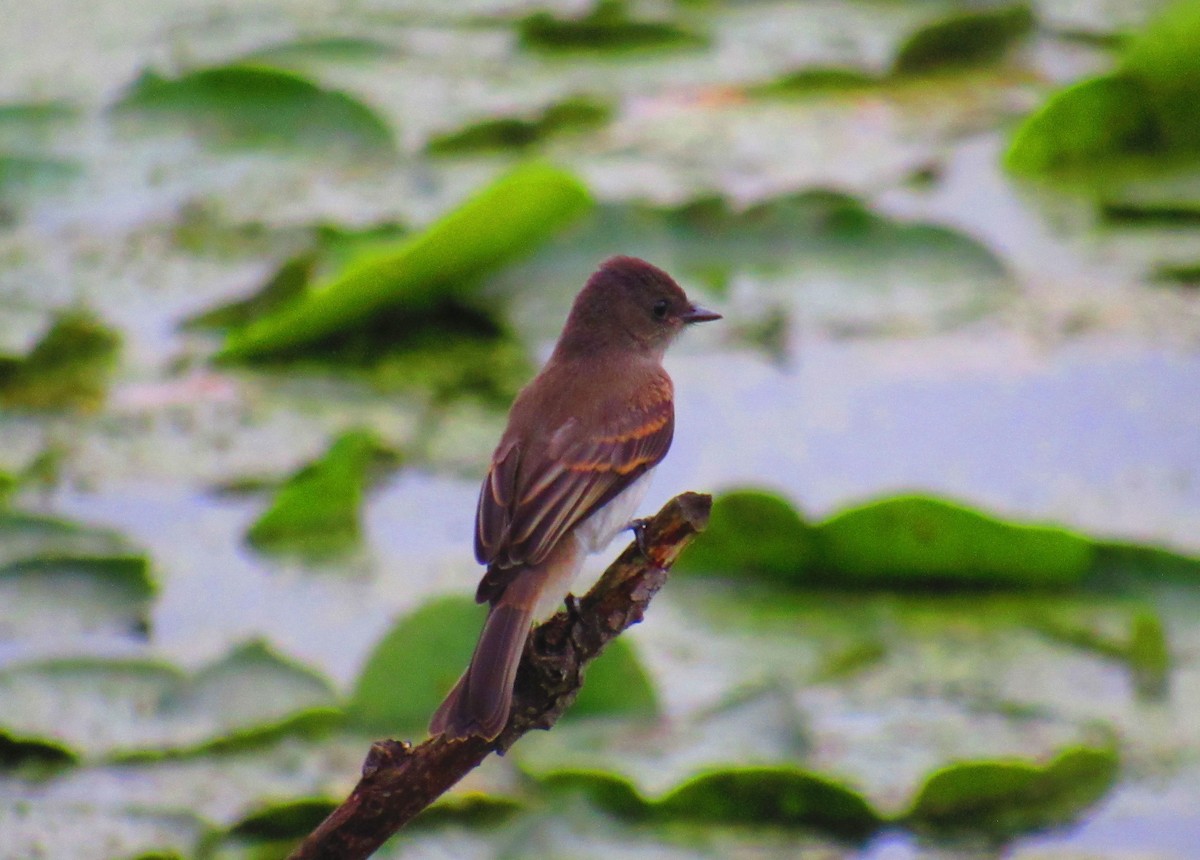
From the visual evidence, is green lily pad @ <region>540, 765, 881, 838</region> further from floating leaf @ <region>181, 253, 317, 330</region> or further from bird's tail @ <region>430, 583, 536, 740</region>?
floating leaf @ <region>181, 253, 317, 330</region>

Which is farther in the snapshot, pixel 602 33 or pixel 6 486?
pixel 602 33

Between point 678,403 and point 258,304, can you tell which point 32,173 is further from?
point 678,403

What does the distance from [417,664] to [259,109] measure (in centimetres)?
336

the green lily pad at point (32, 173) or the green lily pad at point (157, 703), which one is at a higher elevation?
the green lily pad at point (32, 173)

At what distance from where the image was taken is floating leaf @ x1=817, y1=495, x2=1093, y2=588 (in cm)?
439

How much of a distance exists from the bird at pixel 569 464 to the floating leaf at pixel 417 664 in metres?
0.32

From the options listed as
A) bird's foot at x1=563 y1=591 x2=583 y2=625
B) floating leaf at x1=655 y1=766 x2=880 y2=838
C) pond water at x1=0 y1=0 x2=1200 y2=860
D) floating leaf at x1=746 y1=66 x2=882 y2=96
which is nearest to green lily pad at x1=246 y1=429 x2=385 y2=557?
pond water at x1=0 y1=0 x2=1200 y2=860

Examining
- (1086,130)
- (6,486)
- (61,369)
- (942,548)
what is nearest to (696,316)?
(942,548)

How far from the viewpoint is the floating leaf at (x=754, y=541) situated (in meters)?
4.46

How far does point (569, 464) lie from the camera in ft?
12.2

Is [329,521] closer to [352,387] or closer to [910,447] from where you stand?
[352,387]

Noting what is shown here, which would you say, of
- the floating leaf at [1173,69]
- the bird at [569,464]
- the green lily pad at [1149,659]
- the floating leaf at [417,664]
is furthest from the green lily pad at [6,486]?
the floating leaf at [1173,69]

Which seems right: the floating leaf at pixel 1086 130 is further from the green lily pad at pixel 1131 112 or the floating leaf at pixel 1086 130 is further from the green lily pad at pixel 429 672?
the green lily pad at pixel 429 672

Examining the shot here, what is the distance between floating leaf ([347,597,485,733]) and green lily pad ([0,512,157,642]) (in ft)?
2.24
